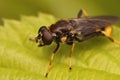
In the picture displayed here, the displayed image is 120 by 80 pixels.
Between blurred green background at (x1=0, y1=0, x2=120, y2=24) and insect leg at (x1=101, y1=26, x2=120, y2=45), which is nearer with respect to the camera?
insect leg at (x1=101, y1=26, x2=120, y2=45)

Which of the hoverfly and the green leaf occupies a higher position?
the hoverfly

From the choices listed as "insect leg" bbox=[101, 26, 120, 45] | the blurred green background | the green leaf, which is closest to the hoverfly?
"insect leg" bbox=[101, 26, 120, 45]

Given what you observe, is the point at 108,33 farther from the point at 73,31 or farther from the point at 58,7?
the point at 58,7

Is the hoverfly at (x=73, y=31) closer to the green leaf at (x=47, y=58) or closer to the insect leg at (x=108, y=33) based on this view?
the insect leg at (x=108, y=33)

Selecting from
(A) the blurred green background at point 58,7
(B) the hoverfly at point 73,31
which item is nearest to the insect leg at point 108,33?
(B) the hoverfly at point 73,31

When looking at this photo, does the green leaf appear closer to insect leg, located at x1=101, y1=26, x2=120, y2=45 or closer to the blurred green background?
insect leg, located at x1=101, y1=26, x2=120, y2=45
